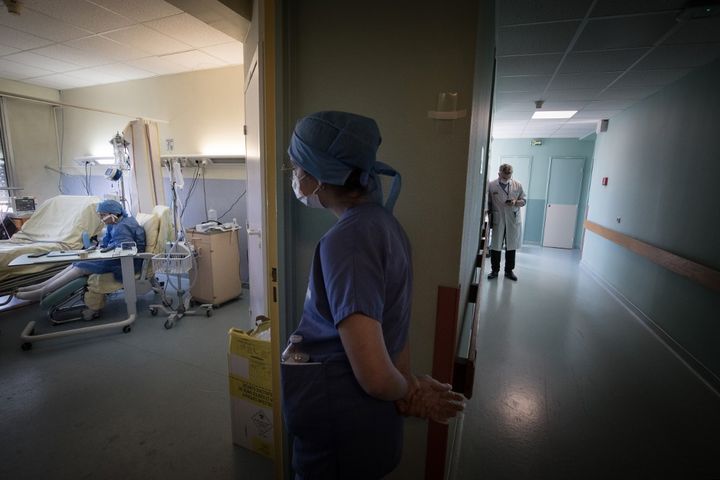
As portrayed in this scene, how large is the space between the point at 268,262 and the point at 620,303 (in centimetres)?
474

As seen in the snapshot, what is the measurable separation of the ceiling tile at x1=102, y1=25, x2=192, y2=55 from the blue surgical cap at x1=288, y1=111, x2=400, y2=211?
3674 millimetres

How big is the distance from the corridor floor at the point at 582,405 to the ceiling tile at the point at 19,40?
5.78 meters

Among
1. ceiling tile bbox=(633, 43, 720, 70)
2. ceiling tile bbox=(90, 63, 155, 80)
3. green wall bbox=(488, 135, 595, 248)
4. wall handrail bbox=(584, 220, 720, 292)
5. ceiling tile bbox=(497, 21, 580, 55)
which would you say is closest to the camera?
ceiling tile bbox=(497, 21, 580, 55)

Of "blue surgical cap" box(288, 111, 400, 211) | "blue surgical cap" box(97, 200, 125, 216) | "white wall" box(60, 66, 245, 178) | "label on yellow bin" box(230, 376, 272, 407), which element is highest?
"white wall" box(60, 66, 245, 178)

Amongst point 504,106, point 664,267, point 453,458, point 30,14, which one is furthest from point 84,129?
point 664,267

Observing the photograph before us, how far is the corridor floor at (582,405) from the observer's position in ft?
6.01

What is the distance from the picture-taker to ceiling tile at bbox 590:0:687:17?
2064 millimetres

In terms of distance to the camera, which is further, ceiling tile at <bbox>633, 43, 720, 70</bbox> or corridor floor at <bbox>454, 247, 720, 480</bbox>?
ceiling tile at <bbox>633, 43, 720, 70</bbox>

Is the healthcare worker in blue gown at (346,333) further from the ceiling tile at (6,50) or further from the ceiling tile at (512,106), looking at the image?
the ceiling tile at (6,50)

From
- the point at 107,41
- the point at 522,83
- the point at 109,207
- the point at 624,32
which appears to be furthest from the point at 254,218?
the point at 522,83

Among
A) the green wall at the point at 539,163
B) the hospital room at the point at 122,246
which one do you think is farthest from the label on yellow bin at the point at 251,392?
the green wall at the point at 539,163

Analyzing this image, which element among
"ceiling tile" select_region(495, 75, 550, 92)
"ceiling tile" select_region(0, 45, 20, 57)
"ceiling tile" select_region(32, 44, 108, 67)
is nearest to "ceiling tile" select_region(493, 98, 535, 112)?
"ceiling tile" select_region(495, 75, 550, 92)

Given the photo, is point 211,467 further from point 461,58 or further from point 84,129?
point 84,129

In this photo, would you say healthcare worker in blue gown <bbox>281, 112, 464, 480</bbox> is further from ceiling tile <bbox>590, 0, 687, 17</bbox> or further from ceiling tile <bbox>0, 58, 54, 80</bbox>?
ceiling tile <bbox>0, 58, 54, 80</bbox>
